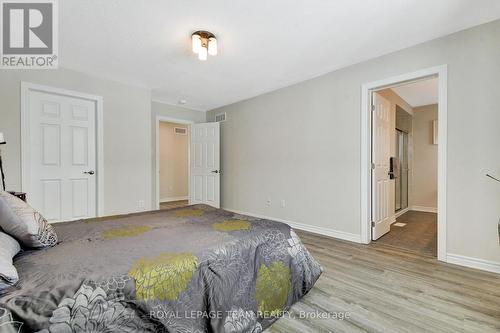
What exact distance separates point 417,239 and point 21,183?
207 inches

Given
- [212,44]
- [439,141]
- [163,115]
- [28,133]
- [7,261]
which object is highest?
[212,44]

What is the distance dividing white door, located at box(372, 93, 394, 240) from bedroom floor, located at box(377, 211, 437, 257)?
16 centimetres

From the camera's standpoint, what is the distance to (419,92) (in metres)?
4.45

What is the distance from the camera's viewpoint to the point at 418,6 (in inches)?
80.7

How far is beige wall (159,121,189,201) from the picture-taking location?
6852 millimetres

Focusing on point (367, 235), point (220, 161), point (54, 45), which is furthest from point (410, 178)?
point (54, 45)

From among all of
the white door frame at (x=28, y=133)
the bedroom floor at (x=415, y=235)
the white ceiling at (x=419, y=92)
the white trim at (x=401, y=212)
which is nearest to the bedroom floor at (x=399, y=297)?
the bedroom floor at (x=415, y=235)

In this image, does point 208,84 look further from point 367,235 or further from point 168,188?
point 168,188

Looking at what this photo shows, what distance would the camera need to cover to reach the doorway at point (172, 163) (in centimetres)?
684

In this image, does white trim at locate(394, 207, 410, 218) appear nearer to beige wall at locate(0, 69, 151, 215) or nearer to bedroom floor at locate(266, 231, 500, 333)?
bedroom floor at locate(266, 231, 500, 333)

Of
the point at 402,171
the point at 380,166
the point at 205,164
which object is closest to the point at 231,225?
the point at 380,166

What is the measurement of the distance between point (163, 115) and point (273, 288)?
431 centimetres

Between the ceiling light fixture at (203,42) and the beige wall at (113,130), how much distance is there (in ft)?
6.61

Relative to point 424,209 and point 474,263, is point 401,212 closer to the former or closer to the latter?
point 424,209
